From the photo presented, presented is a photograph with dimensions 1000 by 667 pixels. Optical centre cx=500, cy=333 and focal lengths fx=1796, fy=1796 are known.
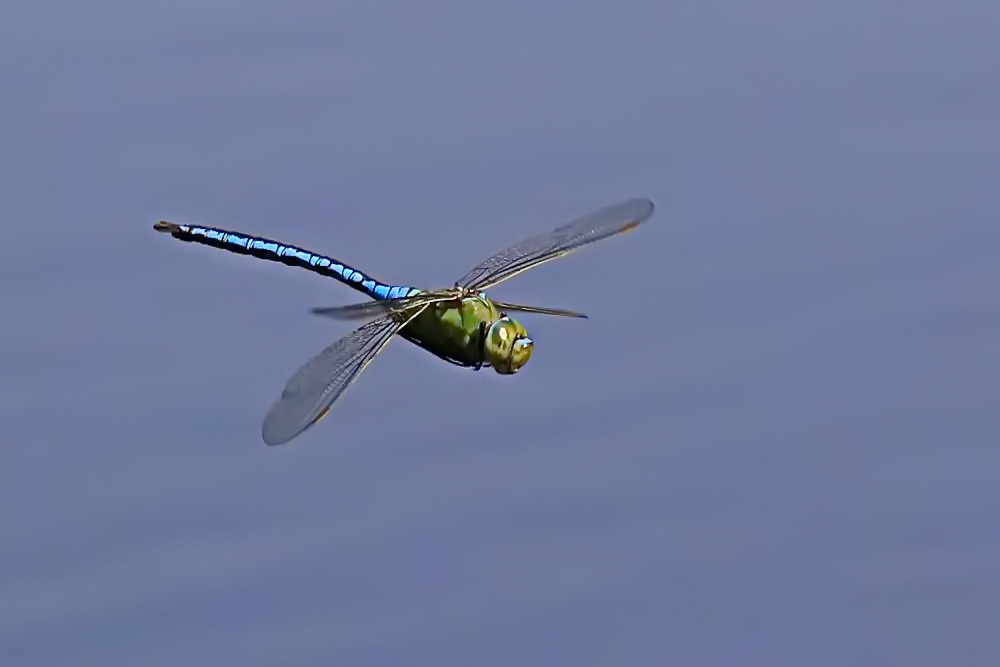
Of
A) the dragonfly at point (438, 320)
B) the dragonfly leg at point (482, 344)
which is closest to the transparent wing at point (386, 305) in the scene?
the dragonfly at point (438, 320)

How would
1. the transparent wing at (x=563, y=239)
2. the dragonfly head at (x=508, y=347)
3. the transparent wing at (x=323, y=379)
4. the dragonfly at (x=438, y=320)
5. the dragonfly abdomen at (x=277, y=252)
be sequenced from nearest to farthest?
the transparent wing at (x=323, y=379), the dragonfly at (x=438, y=320), the dragonfly head at (x=508, y=347), the transparent wing at (x=563, y=239), the dragonfly abdomen at (x=277, y=252)

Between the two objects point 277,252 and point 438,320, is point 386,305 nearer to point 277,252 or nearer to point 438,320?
point 438,320

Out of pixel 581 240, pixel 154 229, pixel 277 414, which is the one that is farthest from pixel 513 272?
pixel 154 229

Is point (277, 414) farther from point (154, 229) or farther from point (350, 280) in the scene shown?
point (154, 229)

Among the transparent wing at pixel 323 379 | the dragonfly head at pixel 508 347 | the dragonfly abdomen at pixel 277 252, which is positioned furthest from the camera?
the dragonfly abdomen at pixel 277 252

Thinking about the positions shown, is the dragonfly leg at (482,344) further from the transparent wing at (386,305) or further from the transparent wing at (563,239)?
the transparent wing at (563,239)
